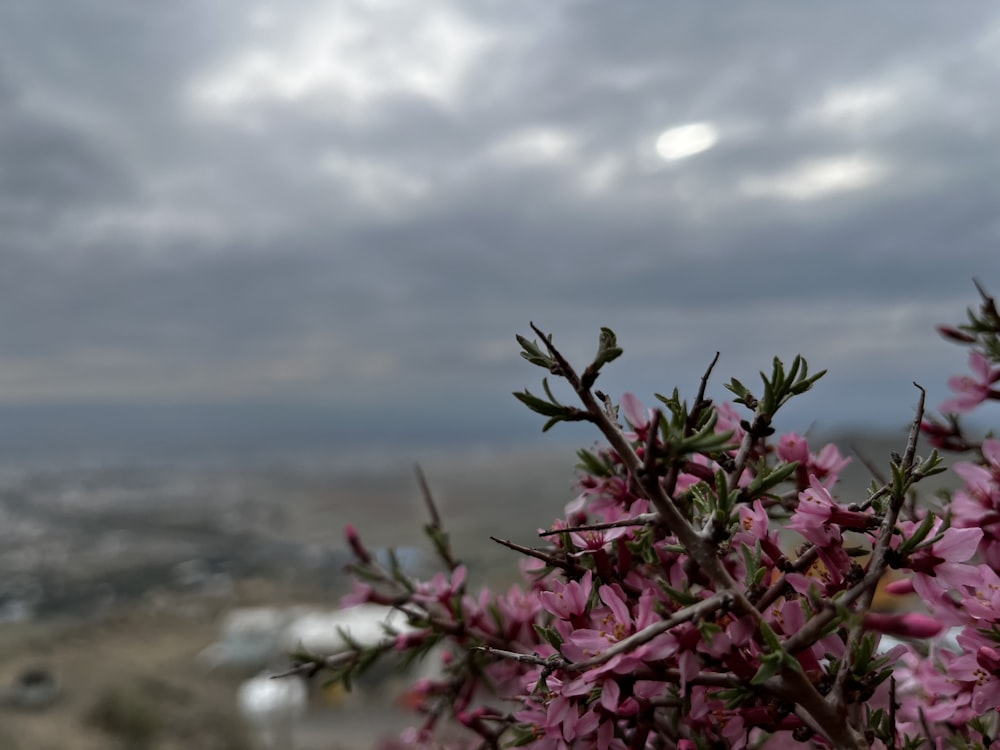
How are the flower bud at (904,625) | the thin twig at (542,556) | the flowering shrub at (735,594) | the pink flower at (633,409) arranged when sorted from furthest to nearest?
the pink flower at (633,409)
the thin twig at (542,556)
the flowering shrub at (735,594)
the flower bud at (904,625)

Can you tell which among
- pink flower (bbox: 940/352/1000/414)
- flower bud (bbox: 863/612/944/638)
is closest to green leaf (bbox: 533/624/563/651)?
flower bud (bbox: 863/612/944/638)

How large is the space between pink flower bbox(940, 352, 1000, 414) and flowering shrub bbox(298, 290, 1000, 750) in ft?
1.29

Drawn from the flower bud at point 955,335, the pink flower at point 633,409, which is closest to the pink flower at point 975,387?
the flower bud at point 955,335

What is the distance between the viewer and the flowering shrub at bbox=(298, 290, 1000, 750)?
786mm

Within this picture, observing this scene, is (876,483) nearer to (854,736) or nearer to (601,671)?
(854,736)

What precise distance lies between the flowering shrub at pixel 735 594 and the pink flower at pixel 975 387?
0.39 m

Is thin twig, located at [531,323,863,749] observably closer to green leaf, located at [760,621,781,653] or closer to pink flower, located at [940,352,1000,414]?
green leaf, located at [760,621,781,653]

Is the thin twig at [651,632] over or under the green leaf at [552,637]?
over

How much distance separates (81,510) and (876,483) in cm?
5299

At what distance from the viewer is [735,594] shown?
775mm

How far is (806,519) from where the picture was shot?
92 cm

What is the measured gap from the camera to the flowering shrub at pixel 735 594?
2.58 feet

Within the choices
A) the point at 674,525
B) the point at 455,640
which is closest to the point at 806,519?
the point at 674,525

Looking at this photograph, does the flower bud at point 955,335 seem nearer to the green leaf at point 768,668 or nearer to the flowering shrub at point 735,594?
the flowering shrub at point 735,594
